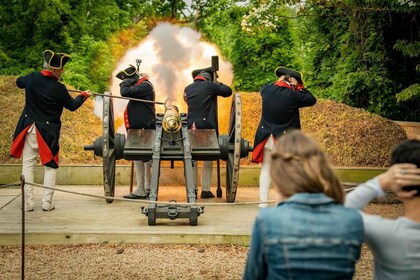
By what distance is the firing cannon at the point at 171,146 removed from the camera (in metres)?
7.69

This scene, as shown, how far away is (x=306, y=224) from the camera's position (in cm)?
236

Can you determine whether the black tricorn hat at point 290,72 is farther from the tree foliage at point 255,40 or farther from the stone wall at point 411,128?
the stone wall at point 411,128

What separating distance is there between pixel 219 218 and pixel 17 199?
2.94 meters

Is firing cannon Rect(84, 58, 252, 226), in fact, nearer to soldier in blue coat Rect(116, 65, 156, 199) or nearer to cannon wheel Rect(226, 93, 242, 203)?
cannon wheel Rect(226, 93, 242, 203)

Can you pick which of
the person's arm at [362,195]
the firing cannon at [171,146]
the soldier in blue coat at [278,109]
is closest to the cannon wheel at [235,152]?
the firing cannon at [171,146]

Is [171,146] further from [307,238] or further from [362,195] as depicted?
[307,238]

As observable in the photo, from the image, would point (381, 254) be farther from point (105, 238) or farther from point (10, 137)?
point (10, 137)

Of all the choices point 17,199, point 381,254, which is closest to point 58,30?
point 17,199

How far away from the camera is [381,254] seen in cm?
261

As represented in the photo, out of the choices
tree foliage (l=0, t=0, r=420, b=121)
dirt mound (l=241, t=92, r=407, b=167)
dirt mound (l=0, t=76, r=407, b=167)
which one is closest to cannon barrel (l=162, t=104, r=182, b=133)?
tree foliage (l=0, t=0, r=420, b=121)

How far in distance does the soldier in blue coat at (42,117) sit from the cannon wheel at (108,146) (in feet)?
1.19

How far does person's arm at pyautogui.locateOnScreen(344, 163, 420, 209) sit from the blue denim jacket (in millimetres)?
253

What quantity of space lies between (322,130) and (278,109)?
537 centimetres

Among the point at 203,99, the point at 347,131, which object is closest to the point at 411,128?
the point at 347,131
